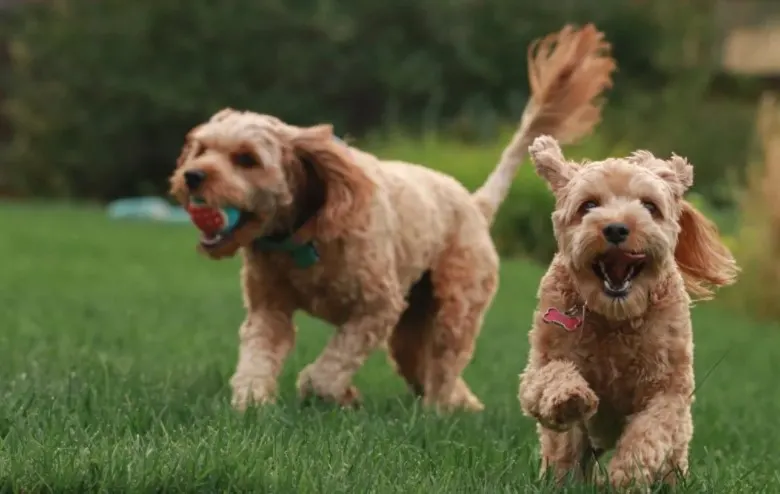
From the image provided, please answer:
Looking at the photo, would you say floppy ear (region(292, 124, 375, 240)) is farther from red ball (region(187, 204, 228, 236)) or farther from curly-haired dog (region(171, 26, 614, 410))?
red ball (region(187, 204, 228, 236))

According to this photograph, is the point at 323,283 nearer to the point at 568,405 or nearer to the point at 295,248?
the point at 295,248

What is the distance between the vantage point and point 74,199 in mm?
25531

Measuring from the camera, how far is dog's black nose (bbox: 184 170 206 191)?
17.1ft

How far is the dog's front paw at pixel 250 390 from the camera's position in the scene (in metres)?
5.19

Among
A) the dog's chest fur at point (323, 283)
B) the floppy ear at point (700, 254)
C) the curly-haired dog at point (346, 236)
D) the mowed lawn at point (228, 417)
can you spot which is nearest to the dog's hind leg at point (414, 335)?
the curly-haired dog at point (346, 236)

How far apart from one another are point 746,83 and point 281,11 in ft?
30.3

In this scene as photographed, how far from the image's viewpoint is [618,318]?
3773 millimetres

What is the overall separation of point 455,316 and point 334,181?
1.10 m

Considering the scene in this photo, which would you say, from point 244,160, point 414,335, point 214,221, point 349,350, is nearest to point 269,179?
point 244,160

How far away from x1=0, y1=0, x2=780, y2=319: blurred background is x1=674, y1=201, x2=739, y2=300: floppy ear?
765 inches

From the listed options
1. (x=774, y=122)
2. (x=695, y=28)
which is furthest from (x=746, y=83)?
(x=774, y=122)

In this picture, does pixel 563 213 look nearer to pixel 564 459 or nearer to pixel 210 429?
pixel 564 459

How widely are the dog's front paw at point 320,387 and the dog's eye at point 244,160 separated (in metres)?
0.93

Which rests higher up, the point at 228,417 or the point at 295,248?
the point at 295,248
